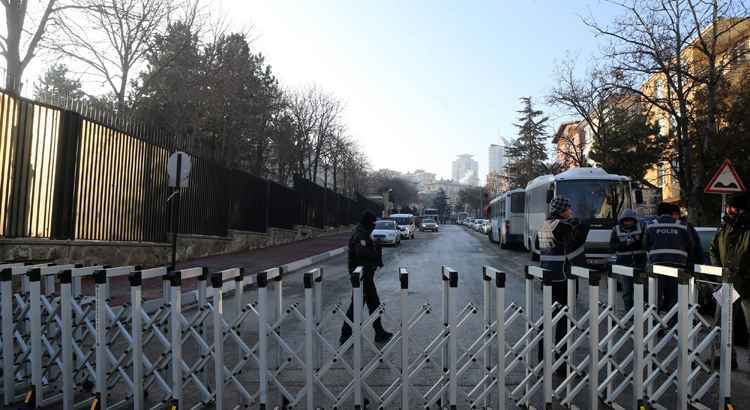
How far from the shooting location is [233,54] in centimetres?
3177

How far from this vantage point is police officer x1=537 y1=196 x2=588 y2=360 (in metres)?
6.38

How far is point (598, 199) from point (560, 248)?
48.1ft

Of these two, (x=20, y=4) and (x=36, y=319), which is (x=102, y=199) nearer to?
(x=20, y=4)

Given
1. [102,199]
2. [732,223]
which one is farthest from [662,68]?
[102,199]

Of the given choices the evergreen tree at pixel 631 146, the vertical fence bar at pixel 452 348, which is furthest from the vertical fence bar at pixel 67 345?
the evergreen tree at pixel 631 146

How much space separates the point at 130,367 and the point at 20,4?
1715 cm

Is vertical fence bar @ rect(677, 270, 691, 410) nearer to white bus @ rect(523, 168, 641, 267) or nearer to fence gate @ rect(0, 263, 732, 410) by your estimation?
fence gate @ rect(0, 263, 732, 410)

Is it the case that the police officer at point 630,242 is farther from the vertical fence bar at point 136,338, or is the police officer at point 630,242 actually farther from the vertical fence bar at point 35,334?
the vertical fence bar at point 35,334

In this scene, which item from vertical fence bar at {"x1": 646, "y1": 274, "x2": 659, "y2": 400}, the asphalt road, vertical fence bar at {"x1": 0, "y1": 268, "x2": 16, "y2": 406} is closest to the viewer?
vertical fence bar at {"x1": 646, "y1": 274, "x2": 659, "y2": 400}

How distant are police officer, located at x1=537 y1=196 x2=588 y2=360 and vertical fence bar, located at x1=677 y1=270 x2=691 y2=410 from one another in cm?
168

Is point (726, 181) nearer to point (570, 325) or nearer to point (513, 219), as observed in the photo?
point (570, 325)

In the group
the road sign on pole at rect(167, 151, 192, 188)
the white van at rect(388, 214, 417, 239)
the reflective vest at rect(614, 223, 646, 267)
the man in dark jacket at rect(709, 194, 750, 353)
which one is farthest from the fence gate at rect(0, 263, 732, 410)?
the white van at rect(388, 214, 417, 239)

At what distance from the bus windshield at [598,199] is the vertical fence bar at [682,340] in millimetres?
15688

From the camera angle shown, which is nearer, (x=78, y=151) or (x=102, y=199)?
(x=78, y=151)
